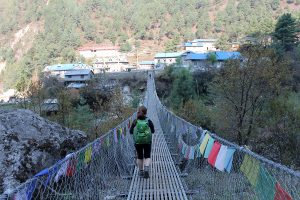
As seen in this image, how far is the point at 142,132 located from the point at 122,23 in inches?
2896

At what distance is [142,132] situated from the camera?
3.96 meters

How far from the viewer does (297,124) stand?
12578 millimetres

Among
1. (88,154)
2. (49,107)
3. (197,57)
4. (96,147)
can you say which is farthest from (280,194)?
(197,57)

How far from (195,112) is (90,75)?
22.7 meters

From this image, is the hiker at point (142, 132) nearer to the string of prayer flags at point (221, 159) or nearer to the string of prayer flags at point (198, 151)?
the string of prayer flags at point (198, 151)

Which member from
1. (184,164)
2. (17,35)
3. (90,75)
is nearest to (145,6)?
(17,35)

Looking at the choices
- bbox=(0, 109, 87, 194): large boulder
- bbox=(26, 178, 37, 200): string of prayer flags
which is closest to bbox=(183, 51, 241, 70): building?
bbox=(0, 109, 87, 194): large boulder

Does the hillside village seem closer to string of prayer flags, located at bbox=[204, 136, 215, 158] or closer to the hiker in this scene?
the hiker

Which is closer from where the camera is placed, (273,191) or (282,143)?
(273,191)

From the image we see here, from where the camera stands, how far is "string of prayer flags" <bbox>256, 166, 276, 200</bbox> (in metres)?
1.92

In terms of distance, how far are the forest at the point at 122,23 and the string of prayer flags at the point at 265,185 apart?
52150 millimetres

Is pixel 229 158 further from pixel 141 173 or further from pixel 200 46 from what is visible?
pixel 200 46

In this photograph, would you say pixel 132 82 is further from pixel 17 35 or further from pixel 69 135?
pixel 17 35

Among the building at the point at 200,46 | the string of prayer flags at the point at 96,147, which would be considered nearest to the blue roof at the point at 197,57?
the building at the point at 200,46
